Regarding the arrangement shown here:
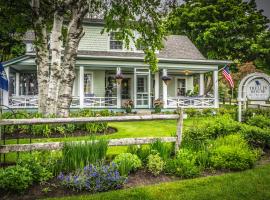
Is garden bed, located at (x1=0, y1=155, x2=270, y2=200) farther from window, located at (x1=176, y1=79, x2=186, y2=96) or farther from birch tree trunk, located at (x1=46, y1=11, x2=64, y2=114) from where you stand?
window, located at (x1=176, y1=79, x2=186, y2=96)

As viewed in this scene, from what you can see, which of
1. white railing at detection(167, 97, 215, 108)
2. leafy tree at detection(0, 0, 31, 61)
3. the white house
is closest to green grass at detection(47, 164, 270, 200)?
leafy tree at detection(0, 0, 31, 61)

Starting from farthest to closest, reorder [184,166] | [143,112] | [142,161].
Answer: [143,112], [142,161], [184,166]

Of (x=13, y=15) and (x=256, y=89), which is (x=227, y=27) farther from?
(x=13, y=15)

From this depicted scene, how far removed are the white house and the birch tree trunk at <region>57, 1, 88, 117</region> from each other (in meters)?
6.41

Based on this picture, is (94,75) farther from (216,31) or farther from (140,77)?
(216,31)

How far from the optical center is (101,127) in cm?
1000

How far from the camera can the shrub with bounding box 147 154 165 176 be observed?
5.12m

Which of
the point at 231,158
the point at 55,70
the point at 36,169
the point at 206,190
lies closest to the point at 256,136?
the point at 231,158

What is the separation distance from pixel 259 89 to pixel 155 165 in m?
5.89

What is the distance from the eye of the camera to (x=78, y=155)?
484 centimetres

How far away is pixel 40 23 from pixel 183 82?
589 inches

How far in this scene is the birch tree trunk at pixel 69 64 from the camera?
1012cm

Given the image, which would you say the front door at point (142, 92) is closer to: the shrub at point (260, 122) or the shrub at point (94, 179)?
the shrub at point (260, 122)

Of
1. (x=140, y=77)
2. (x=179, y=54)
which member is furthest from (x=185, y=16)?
(x=140, y=77)
